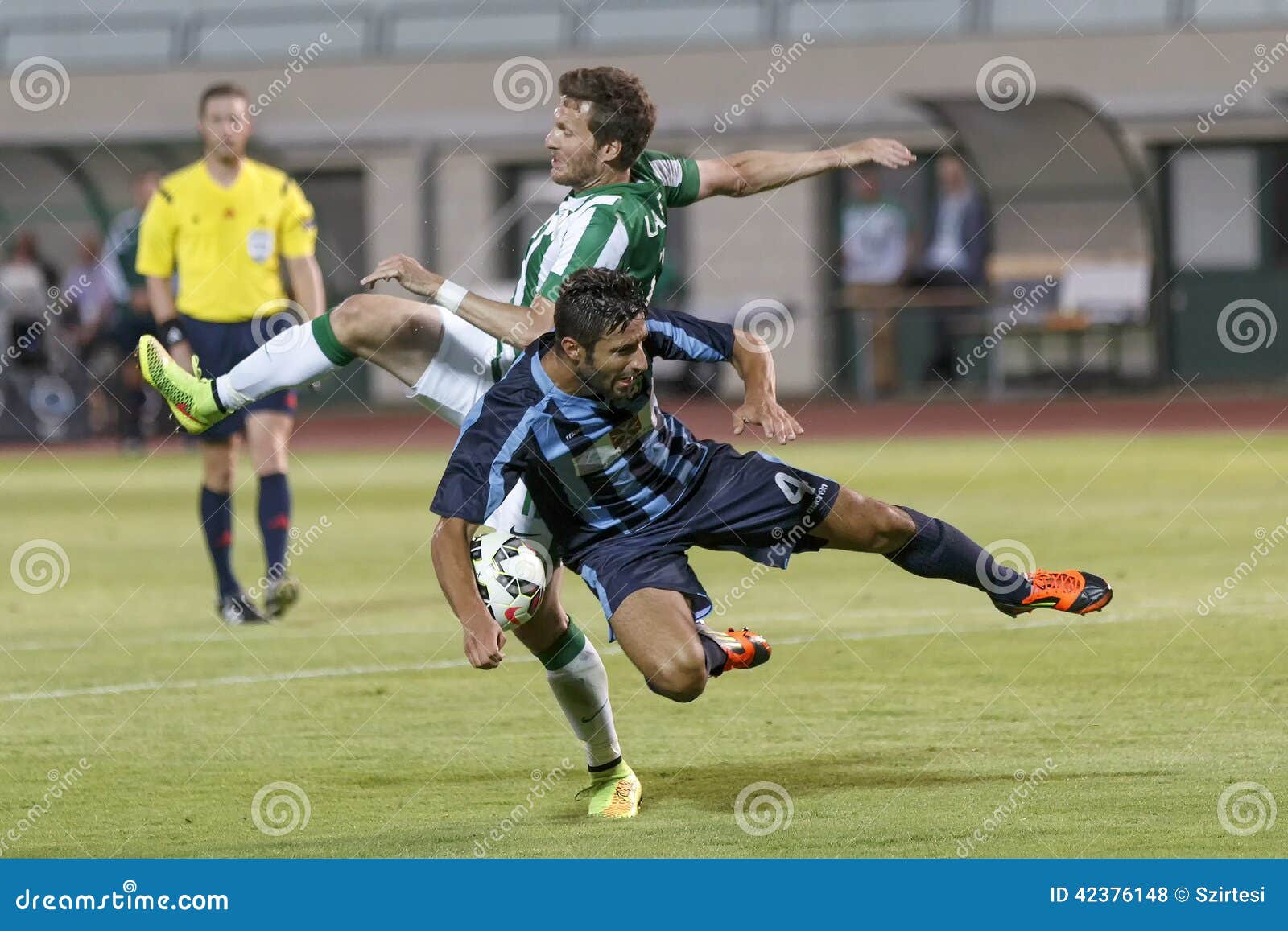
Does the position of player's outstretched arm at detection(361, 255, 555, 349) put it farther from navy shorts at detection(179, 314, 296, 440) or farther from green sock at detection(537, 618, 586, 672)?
navy shorts at detection(179, 314, 296, 440)

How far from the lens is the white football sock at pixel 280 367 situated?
715cm

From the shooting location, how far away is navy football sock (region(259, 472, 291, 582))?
10.6m

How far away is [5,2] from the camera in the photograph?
3653cm

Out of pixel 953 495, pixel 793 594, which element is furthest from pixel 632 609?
pixel 953 495

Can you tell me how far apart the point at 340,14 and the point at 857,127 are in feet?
38.7

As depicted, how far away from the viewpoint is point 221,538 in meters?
10.7

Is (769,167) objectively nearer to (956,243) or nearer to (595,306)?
(595,306)

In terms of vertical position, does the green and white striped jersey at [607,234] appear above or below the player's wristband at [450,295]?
above

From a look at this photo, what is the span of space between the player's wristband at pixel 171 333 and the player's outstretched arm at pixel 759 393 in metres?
4.64
